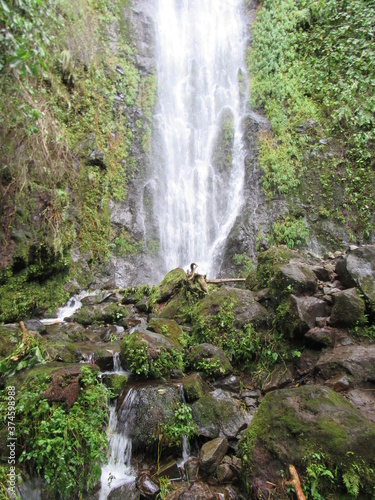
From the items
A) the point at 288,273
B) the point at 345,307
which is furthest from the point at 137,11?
the point at 345,307

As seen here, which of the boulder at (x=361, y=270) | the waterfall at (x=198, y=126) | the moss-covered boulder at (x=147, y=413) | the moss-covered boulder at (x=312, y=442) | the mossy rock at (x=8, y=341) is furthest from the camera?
the waterfall at (x=198, y=126)

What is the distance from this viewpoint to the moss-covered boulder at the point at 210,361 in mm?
5148

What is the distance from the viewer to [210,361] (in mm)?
5211

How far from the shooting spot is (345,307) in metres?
4.88

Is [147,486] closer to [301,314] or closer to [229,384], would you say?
[229,384]

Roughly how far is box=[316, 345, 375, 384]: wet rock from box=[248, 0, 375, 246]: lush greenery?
7.62 meters

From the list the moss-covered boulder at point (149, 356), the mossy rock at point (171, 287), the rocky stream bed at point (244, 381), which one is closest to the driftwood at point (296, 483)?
the rocky stream bed at point (244, 381)

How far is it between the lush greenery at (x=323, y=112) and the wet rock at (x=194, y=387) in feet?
27.2

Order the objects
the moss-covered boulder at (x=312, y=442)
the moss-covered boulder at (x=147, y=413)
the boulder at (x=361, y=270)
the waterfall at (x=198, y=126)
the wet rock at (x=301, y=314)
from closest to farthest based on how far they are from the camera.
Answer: the moss-covered boulder at (x=312, y=442)
the moss-covered boulder at (x=147, y=413)
the boulder at (x=361, y=270)
the wet rock at (x=301, y=314)
the waterfall at (x=198, y=126)

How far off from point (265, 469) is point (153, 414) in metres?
1.55

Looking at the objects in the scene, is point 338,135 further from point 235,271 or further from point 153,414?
point 153,414

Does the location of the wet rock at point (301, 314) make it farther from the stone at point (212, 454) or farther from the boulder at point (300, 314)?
the stone at point (212, 454)

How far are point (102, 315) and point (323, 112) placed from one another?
38.3 ft

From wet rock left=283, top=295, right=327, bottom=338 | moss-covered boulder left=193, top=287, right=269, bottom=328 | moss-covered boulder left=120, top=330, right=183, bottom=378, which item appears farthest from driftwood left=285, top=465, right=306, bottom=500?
moss-covered boulder left=193, top=287, right=269, bottom=328
